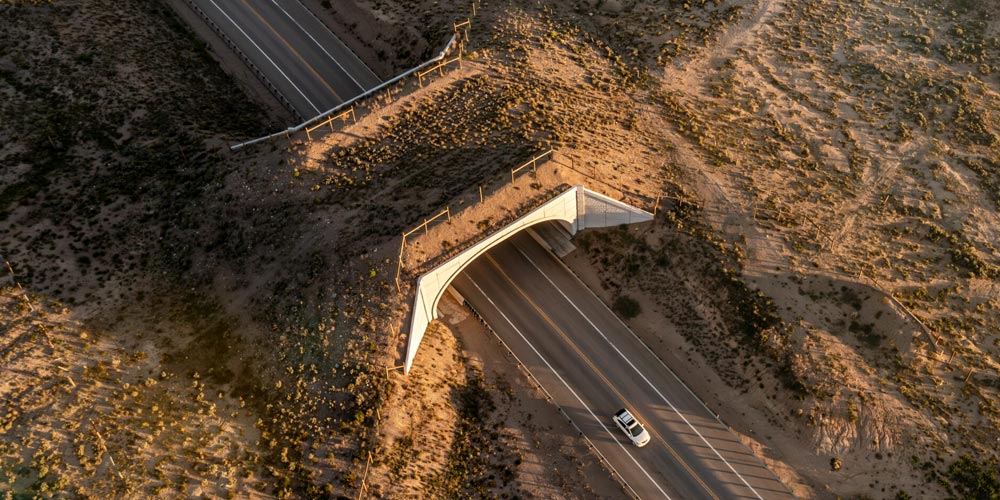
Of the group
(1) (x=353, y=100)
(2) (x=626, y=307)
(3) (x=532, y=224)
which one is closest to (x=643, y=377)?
(2) (x=626, y=307)

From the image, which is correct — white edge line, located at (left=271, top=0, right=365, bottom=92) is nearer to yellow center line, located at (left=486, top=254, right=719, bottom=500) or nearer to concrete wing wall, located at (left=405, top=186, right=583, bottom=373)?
yellow center line, located at (left=486, top=254, right=719, bottom=500)

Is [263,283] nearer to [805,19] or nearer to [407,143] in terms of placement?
[407,143]

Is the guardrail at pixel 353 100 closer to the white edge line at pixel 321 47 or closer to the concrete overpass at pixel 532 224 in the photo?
the white edge line at pixel 321 47

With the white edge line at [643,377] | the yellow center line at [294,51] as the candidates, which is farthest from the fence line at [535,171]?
the yellow center line at [294,51]

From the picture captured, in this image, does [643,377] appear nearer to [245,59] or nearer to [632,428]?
[632,428]

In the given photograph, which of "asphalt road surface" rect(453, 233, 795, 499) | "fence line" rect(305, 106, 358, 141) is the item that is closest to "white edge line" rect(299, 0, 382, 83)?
"fence line" rect(305, 106, 358, 141)

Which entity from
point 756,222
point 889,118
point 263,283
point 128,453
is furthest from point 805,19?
point 128,453
